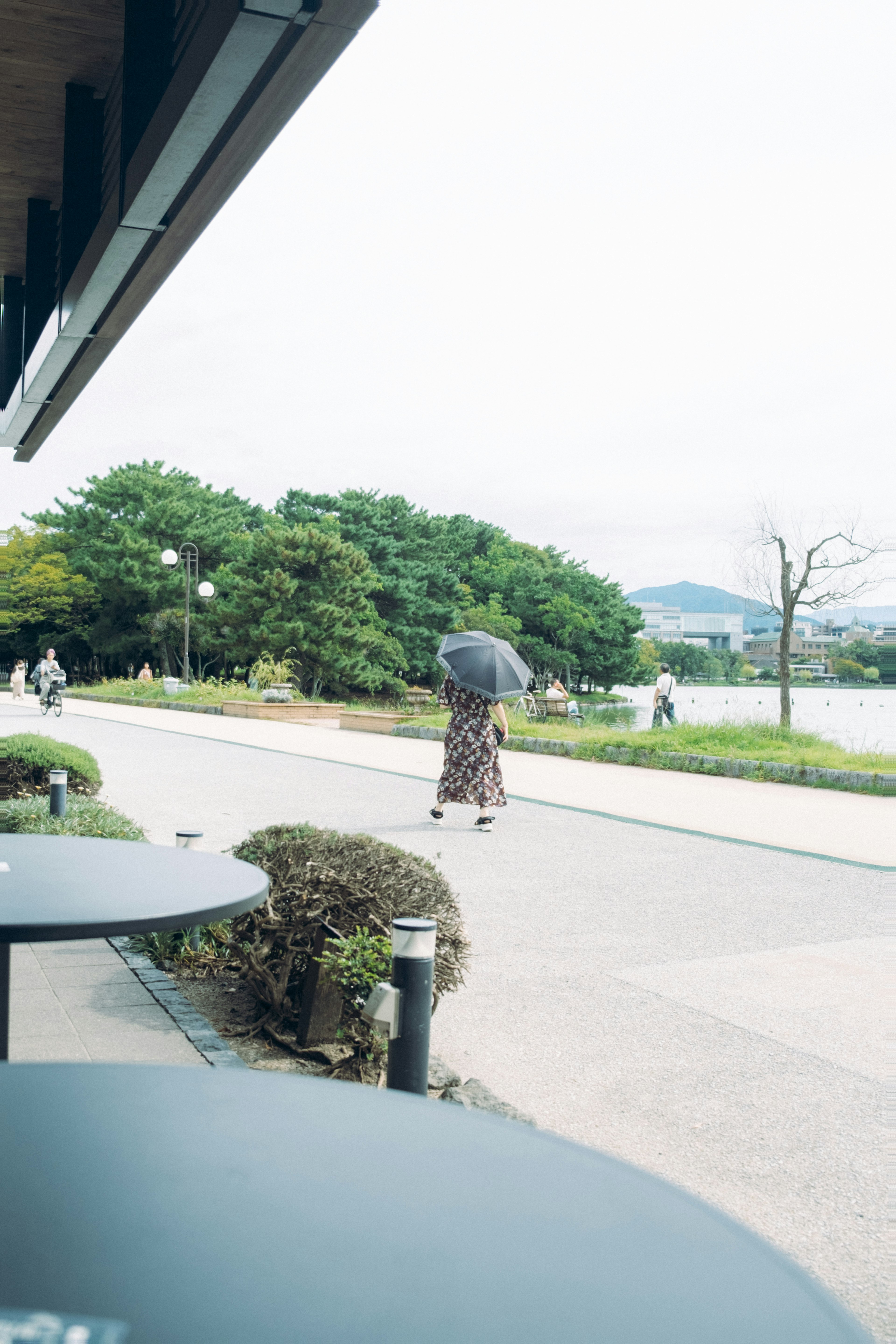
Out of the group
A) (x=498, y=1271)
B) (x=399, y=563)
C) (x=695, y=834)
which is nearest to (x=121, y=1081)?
(x=498, y=1271)

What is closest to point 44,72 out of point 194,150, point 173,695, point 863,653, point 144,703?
point 194,150

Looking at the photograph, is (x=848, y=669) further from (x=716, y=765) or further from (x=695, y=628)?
(x=695, y=628)

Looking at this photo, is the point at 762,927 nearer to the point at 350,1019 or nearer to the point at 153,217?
the point at 350,1019

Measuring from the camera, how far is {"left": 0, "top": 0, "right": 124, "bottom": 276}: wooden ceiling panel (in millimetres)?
3670

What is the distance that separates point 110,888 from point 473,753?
293 inches

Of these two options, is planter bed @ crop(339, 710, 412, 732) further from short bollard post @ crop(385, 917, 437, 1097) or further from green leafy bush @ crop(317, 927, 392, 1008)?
short bollard post @ crop(385, 917, 437, 1097)

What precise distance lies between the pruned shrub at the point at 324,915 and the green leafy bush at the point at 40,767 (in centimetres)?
561

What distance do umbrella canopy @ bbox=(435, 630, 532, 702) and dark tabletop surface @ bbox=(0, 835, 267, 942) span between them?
6.44 metres

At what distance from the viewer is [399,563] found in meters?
46.4

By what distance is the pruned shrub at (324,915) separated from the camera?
4.11 metres

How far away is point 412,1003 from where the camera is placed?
2.76 meters

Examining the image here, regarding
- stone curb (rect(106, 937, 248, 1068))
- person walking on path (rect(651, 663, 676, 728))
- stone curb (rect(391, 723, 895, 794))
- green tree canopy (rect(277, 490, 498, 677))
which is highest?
green tree canopy (rect(277, 490, 498, 677))

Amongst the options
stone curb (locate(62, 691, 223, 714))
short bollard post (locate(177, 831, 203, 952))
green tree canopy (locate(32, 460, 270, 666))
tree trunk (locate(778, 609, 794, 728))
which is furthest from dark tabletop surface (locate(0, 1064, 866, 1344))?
green tree canopy (locate(32, 460, 270, 666))

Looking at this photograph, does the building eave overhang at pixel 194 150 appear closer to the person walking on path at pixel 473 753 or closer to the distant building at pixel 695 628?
the person walking on path at pixel 473 753
